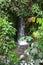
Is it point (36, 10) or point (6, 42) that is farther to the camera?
point (36, 10)

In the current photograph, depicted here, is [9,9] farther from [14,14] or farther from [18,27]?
[18,27]

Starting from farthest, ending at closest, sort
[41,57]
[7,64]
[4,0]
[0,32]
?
[4,0]
[0,32]
[7,64]
[41,57]

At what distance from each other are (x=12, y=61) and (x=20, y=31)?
3.04m

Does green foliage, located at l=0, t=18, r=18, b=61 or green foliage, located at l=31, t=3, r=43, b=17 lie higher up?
green foliage, located at l=31, t=3, r=43, b=17

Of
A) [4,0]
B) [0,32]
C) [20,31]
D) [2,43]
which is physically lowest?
[2,43]

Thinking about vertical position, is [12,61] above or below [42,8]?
below

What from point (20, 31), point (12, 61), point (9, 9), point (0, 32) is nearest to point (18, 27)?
point (20, 31)

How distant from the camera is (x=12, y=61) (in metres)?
4.52

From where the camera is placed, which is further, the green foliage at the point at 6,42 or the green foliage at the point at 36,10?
the green foliage at the point at 36,10

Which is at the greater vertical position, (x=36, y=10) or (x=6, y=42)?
(x=36, y=10)

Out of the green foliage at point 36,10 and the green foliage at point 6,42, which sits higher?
the green foliage at point 36,10

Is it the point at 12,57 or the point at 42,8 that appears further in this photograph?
the point at 42,8

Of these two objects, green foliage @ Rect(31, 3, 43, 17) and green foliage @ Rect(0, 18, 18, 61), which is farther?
green foliage @ Rect(31, 3, 43, 17)

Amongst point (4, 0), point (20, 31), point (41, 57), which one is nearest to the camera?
point (41, 57)
